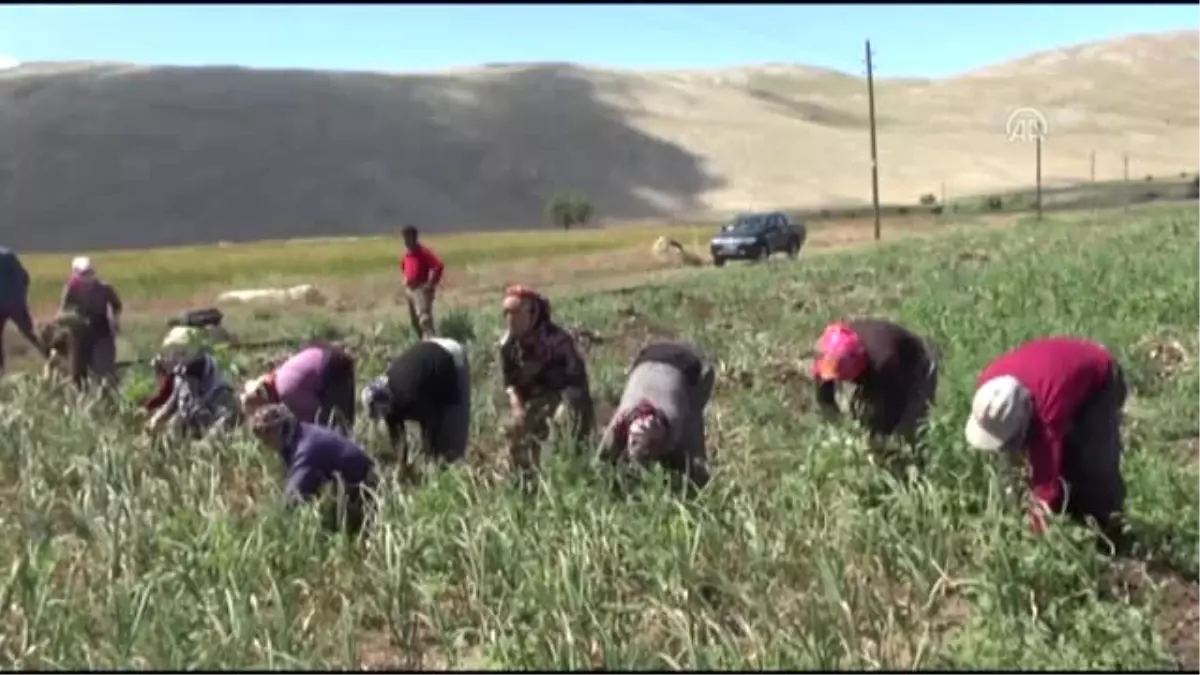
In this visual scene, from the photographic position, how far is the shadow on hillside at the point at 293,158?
92438 mm

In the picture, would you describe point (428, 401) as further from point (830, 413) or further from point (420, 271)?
point (420, 271)

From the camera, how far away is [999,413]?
573 cm

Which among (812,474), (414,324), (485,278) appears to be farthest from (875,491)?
(485,278)

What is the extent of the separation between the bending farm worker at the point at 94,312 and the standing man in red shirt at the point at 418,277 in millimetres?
4315

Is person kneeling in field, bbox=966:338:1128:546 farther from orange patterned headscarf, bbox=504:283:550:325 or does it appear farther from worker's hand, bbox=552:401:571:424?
orange patterned headscarf, bbox=504:283:550:325

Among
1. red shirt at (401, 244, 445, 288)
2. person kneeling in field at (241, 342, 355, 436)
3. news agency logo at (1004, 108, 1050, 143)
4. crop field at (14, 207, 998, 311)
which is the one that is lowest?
crop field at (14, 207, 998, 311)

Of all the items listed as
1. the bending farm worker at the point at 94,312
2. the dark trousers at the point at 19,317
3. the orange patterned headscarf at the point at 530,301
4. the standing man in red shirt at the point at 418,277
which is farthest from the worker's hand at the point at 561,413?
the standing man in red shirt at the point at 418,277

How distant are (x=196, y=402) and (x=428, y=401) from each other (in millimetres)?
1638

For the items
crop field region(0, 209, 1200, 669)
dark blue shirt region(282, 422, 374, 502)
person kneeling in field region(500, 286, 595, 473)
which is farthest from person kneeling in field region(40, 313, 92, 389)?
dark blue shirt region(282, 422, 374, 502)

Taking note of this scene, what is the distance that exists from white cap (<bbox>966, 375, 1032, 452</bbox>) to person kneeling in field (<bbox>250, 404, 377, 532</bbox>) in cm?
228

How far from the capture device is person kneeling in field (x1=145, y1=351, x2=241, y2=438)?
8.63 m

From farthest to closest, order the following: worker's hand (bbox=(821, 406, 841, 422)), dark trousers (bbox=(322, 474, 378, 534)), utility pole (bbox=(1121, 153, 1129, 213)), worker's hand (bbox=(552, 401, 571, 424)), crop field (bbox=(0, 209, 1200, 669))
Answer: utility pole (bbox=(1121, 153, 1129, 213)), worker's hand (bbox=(552, 401, 571, 424)), worker's hand (bbox=(821, 406, 841, 422)), dark trousers (bbox=(322, 474, 378, 534)), crop field (bbox=(0, 209, 1200, 669))

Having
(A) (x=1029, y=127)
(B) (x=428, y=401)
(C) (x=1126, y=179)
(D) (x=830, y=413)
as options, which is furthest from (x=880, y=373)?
(C) (x=1126, y=179)

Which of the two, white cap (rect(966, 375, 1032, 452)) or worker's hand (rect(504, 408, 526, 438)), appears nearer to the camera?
white cap (rect(966, 375, 1032, 452))
